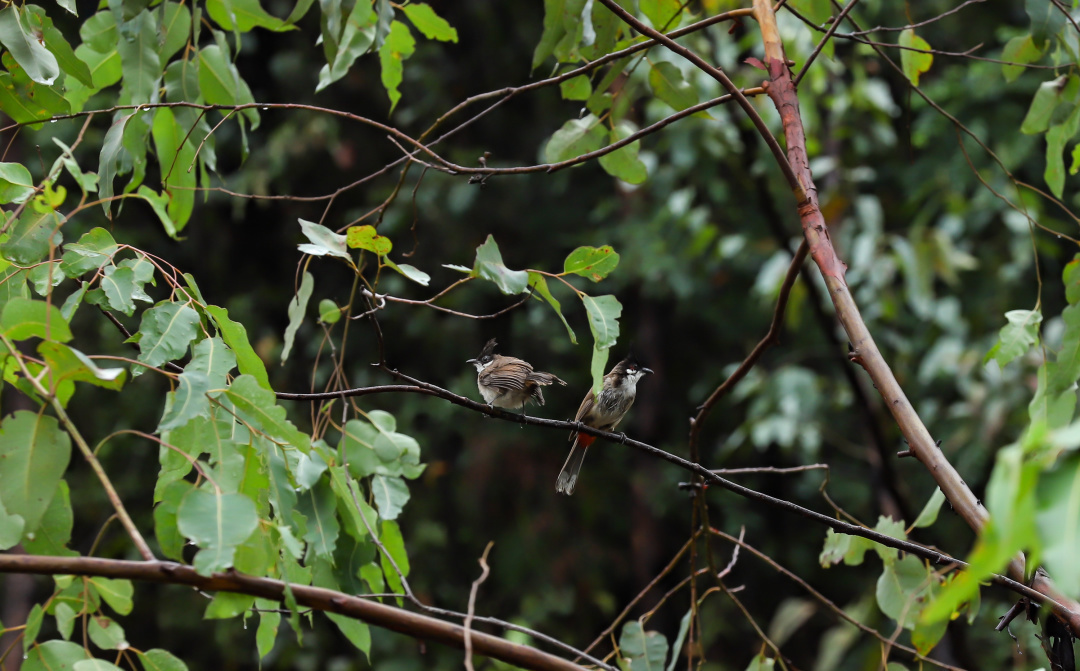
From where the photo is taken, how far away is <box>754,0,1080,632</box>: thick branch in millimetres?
1568

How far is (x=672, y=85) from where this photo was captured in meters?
2.50

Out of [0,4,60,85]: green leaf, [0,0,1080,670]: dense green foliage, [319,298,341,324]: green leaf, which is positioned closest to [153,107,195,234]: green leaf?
[0,0,1080,670]: dense green foliage

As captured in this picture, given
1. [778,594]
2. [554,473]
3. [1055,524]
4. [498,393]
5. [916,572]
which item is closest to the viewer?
[1055,524]

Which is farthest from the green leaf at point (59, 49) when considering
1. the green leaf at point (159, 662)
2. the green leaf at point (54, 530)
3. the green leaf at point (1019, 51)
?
the green leaf at point (1019, 51)

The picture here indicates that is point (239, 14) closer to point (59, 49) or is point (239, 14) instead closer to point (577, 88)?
point (59, 49)

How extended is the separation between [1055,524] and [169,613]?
8.49 m

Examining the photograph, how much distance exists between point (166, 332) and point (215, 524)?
1.91 feet

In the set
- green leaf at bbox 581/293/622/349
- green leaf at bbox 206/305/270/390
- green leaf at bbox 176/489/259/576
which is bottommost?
green leaf at bbox 206/305/270/390

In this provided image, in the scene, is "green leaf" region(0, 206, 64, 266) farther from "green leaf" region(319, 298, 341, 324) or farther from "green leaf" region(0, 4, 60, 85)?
"green leaf" region(319, 298, 341, 324)

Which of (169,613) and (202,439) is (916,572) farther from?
(169,613)

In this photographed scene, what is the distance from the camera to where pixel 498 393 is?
4.06 meters

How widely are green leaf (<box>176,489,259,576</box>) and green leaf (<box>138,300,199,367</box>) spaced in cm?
44

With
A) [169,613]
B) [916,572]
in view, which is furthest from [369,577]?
[169,613]

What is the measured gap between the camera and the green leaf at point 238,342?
5.99 ft
